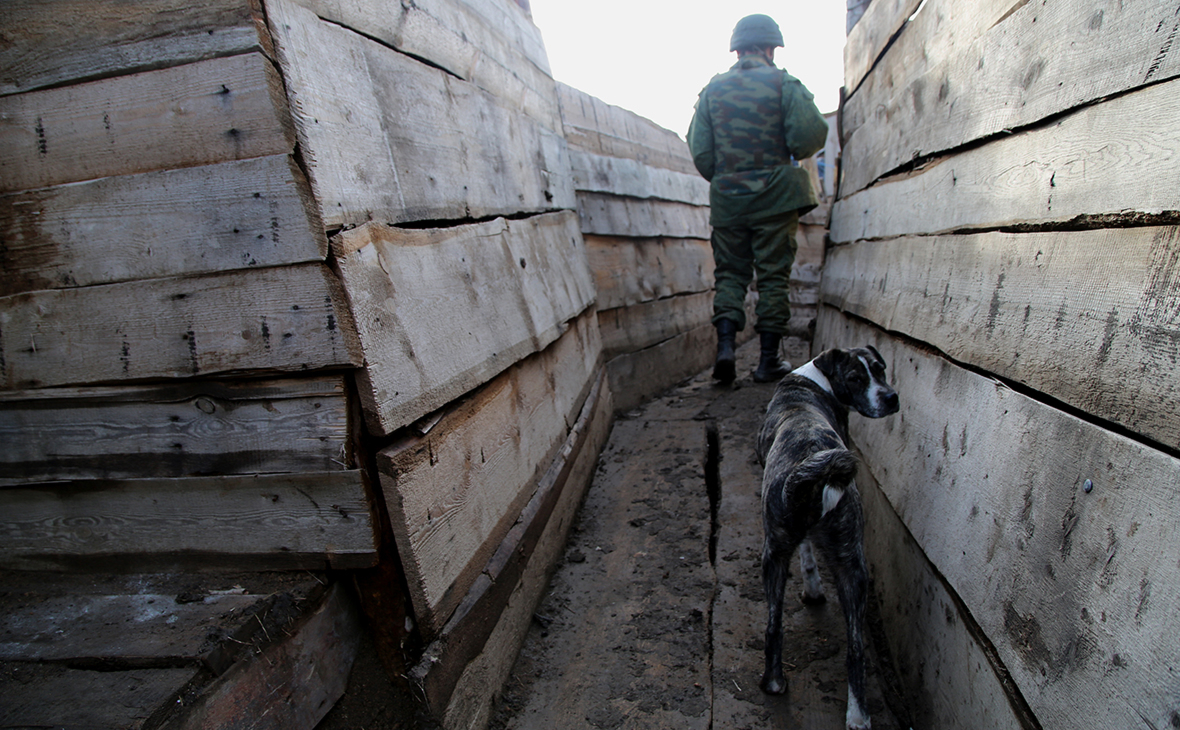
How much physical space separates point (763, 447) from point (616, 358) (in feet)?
7.25

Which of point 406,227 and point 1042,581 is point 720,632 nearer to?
point 1042,581

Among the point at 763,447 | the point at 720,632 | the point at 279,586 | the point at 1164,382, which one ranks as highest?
the point at 1164,382

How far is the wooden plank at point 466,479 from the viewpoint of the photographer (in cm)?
173

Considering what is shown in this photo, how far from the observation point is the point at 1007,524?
60.4 inches

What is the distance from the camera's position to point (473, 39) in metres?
2.82

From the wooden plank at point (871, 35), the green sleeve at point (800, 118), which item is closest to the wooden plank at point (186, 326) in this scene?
the wooden plank at point (871, 35)

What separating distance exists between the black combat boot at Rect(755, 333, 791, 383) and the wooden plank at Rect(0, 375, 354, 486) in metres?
4.55

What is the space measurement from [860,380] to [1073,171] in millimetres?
1512

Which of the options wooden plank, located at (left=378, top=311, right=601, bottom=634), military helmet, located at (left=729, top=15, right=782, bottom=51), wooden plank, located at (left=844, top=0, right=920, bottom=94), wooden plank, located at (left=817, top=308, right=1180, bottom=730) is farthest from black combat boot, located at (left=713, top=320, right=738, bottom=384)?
wooden plank, located at (left=817, top=308, right=1180, bottom=730)

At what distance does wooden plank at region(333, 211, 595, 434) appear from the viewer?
1.65 metres

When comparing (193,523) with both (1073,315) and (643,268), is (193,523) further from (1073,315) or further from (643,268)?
(643,268)

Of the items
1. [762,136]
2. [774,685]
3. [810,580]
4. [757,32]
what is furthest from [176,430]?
[757,32]

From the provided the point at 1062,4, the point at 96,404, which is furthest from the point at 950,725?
the point at 96,404

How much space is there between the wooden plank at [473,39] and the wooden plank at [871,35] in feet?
6.75
